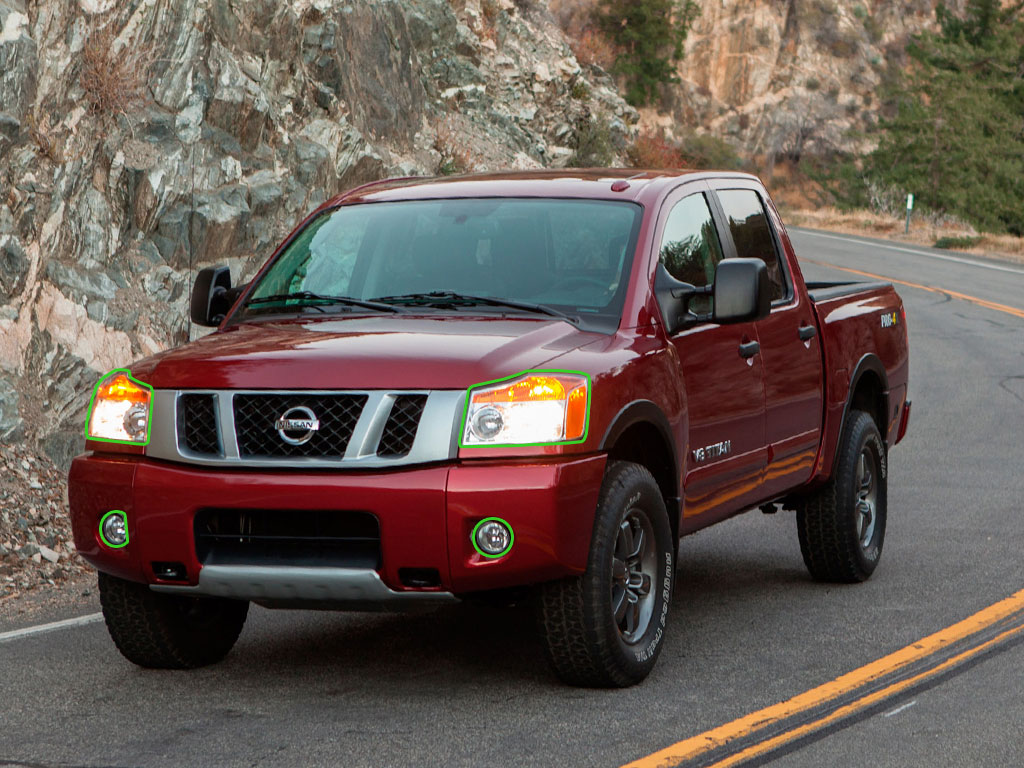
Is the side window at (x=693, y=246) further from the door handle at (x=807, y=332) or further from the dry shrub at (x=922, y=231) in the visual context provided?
the dry shrub at (x=922, y=231)

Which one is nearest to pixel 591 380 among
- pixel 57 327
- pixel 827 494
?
pixel 827 494

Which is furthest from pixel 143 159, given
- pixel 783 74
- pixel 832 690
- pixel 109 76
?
pixel 783 74

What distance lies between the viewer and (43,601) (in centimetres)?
764

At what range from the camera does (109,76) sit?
13539mm

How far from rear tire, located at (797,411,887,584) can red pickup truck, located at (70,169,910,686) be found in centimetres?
42

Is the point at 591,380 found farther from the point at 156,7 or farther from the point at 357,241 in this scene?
the point at 156,7

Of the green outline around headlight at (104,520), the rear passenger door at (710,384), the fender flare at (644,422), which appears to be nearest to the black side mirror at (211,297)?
the green outline around headlight at (104,520)

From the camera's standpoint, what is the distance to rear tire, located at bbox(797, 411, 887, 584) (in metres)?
7.70

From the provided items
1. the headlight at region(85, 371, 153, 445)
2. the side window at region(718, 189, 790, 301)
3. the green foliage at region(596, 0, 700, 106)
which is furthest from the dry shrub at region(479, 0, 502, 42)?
the green foliage at region(596, 0, 700, 106)

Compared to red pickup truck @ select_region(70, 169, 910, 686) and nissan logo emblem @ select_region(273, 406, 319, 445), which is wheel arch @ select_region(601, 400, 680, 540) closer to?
red pickup truck @ select_region(70, 169, 910, 686)

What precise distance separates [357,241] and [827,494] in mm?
2718

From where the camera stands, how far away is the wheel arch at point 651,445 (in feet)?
18.4

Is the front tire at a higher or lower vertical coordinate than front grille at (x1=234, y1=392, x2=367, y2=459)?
lower

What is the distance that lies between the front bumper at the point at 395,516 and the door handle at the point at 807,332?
238 cm
